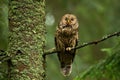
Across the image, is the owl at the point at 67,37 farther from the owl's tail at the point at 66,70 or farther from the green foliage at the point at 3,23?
the green foliage at the point at 3,23

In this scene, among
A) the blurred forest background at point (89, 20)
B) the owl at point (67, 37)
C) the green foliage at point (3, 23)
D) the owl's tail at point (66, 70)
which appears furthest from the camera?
the blurred forest background at point (89, 20)

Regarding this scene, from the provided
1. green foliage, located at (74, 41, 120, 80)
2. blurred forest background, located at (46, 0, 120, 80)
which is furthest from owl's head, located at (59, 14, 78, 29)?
blurred forest background, located at (46, 0, 120, 80)

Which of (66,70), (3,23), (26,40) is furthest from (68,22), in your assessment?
(26,40)

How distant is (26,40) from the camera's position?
4832 millimetres

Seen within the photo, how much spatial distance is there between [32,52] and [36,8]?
1.24 ft

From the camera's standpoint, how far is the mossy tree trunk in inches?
188

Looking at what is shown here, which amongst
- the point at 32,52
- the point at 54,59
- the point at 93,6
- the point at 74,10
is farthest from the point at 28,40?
the point at 74,10

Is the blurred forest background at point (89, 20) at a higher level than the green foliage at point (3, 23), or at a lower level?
lower

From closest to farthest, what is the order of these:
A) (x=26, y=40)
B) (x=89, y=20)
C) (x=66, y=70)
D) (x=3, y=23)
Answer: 1. (x=26, y=40)
2. (x=3, y=23)
3. (x=66, y=70)
4. (x=89, y=20)

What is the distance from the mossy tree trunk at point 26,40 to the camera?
479cm

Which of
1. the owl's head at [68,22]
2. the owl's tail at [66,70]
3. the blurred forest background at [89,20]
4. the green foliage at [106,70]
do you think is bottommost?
the blurred forest background at [89,20]

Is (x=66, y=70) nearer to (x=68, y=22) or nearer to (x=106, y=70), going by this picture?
(x=68, y=22)

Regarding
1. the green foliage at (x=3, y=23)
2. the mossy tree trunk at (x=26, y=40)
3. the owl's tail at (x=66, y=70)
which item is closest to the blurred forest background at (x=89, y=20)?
the green foliage at (x=3, y=23)

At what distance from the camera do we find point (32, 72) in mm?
4793
